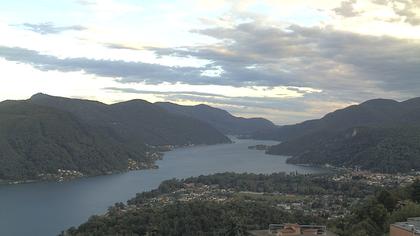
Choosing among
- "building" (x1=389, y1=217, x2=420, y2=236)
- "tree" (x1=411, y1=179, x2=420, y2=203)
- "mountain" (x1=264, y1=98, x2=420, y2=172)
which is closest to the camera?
"building" (x1=389, y1=217, x2=420, y2=236)

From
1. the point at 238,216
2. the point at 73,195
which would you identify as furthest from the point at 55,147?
the point at 238,216

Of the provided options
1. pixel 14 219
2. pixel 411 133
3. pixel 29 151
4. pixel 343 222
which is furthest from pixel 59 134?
pixel 343 222

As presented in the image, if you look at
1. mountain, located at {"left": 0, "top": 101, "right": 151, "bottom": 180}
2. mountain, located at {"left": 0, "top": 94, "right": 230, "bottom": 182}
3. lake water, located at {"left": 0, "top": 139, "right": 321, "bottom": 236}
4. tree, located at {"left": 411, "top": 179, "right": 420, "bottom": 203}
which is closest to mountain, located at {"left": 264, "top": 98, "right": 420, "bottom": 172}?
lake water, located at {"left": 0, "top": 139, "right": 321, "bottom": 236}

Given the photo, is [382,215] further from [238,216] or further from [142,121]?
[142,121]

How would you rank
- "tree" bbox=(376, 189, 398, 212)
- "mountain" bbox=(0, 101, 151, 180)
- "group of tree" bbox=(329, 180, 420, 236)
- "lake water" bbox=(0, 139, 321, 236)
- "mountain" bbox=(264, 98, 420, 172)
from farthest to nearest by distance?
1. "mountain" bbox=(0, 101, 151, 180)
2. "mountain" bbox=(264, 98, 420, 172)
3. "lake water" bbox=(0, 139, 321, 236)
4. "tree" bbox=(376, 189, 398, 212)
5. "group of tree" bbox=(329, 180, 420, 236)

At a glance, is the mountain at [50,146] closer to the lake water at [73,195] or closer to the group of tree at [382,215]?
the lake water at [73,195]

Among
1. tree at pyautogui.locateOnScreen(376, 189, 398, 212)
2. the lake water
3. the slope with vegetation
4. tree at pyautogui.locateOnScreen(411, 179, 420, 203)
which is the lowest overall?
the lake water

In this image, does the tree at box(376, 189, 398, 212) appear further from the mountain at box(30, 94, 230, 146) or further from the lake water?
the mountain at box(30, 94, 230, 146)

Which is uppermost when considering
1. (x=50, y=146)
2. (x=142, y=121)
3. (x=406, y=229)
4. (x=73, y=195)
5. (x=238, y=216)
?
(x=142, y=121)
